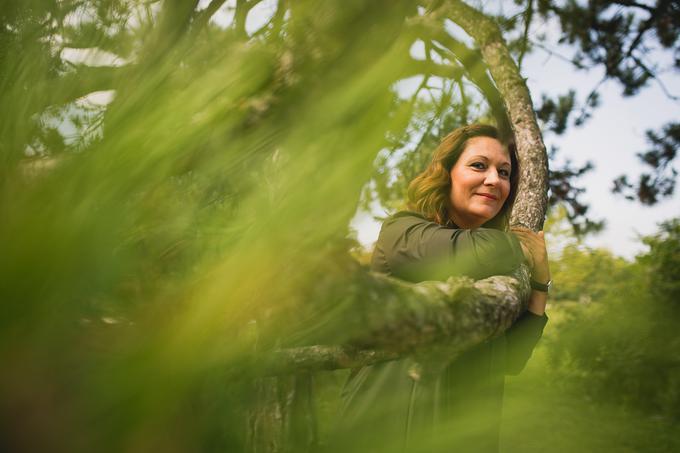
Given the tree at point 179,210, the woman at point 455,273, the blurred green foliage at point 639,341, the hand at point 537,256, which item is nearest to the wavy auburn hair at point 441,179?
the woman at point 455,273

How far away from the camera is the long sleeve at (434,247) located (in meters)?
0.85

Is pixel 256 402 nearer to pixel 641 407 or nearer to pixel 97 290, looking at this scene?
pixel 97 290

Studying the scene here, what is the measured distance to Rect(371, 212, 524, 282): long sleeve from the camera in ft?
2.77

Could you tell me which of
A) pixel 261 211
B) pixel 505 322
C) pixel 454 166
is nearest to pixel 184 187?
pixel 261 211

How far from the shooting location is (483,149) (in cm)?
185

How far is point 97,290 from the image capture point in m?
0.29

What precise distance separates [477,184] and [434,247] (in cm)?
67

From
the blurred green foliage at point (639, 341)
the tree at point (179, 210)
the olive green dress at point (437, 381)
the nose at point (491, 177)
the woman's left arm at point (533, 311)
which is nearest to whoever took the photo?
the tree at point (179, 210)

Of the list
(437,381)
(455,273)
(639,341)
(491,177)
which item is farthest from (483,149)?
(639,341)

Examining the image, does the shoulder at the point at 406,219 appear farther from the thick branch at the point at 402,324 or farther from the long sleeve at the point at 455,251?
the thick branch at the point at 402,324

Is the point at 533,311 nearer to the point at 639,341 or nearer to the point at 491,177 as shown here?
the point at 491,177

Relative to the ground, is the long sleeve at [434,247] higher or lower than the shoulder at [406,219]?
lower

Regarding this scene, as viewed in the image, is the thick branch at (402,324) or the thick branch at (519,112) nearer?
the thick branch at (402,324)

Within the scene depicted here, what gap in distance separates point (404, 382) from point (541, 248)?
0.81 m
